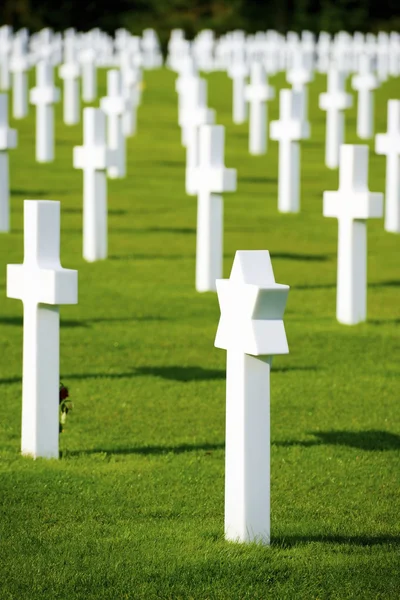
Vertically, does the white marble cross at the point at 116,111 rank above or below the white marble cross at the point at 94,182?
above

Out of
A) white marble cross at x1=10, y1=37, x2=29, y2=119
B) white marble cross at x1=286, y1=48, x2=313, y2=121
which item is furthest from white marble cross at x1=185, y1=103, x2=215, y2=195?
white marble cross at x1=10, y1=37, x2=29, y2=119

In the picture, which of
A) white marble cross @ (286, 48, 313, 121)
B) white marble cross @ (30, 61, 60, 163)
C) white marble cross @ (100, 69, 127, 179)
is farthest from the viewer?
white marble cross @ (286, 48, 313, 121)

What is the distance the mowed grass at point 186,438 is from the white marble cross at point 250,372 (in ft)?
0.56

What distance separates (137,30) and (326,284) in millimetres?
35243

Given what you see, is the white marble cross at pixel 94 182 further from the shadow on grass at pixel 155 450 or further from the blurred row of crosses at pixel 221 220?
the shadow on grass at pixel 155 450

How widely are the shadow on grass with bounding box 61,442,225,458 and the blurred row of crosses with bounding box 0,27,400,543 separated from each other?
0.30 m

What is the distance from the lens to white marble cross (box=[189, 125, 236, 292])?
37.8 feet

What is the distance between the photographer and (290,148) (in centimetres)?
1571

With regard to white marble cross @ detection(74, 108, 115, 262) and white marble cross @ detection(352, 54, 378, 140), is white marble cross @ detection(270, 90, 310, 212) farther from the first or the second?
white marble cross @ detection(352, 54, 378, 140)

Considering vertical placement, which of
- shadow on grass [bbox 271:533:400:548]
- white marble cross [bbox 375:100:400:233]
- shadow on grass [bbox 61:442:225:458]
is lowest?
shadow on grass [bbox 271:533:400:548]

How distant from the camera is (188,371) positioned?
8.77m

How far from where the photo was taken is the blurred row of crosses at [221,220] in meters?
5.12

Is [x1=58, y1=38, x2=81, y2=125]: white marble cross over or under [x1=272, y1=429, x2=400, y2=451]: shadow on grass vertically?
over

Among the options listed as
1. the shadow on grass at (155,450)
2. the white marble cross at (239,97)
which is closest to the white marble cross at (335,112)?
the white marble cross at (239,97)
